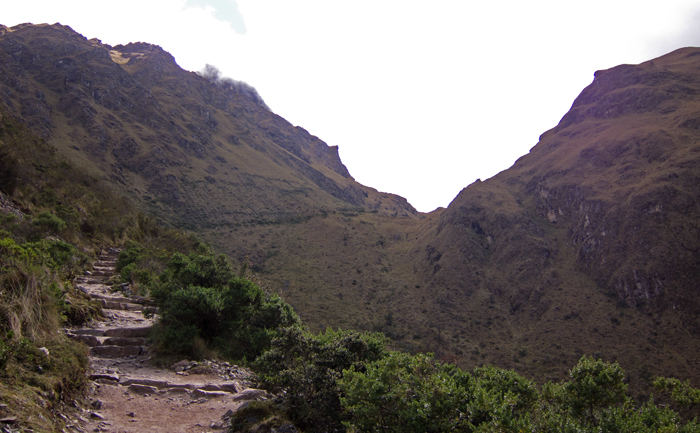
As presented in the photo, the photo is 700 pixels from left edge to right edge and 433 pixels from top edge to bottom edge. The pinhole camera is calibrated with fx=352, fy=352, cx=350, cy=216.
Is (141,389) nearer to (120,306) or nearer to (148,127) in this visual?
(120,306)

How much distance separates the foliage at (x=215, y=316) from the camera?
13141mm

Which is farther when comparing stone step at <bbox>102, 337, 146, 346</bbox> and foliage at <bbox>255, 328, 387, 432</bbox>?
stone step at <bbox>102, 337, 146, 346</bbox>

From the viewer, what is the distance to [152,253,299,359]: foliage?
13141mm

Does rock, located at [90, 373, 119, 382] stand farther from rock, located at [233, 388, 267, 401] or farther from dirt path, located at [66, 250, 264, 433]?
rock, located at [233, 388, 267, 401]

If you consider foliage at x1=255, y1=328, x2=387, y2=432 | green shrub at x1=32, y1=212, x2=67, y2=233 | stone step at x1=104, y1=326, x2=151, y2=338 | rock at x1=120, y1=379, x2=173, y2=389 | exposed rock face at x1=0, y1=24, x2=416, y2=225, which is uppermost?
exposed rock face at x1=0, y1=24, x2=416, y2=225

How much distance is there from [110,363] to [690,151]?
69354mm

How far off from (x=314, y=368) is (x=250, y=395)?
116 inches

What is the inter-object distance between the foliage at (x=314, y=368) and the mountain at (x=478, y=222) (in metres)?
35.0

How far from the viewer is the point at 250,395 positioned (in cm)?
1058

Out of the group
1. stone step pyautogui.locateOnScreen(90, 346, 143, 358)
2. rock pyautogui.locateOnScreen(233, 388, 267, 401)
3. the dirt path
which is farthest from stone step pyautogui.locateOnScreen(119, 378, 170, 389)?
stone step pyautogui.locateOnScreen(90, 346, 143, 358)

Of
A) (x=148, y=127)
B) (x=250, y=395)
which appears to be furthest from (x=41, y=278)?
(x=148, y=127)

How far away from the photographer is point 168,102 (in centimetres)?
9944

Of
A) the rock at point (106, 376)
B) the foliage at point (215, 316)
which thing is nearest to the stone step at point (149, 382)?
the rock at point (106, 376)

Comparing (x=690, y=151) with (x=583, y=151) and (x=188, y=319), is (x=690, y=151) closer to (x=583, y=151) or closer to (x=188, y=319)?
(x=583, y=151)
